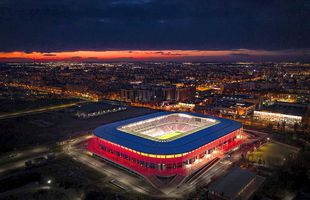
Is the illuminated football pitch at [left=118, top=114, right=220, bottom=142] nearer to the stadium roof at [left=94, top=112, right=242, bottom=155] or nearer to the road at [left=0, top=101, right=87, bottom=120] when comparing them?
the stadium roof at [left=94, top=112, right=242, bottom=155]

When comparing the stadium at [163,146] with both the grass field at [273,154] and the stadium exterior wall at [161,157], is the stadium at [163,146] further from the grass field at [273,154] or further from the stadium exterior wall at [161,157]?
the grass field at [273,154]

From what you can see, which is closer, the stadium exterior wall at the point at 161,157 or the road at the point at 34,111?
the stadium exterior wall at the point at 161,157

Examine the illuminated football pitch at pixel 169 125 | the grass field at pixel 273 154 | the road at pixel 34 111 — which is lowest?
the grass field at pixel 273 154

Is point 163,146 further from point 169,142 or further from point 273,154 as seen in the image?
point 273,154

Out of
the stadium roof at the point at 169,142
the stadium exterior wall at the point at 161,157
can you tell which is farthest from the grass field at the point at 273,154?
the stadium roof at the point at 169,142

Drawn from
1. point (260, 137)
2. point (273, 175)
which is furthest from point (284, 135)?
point (273, 175)
